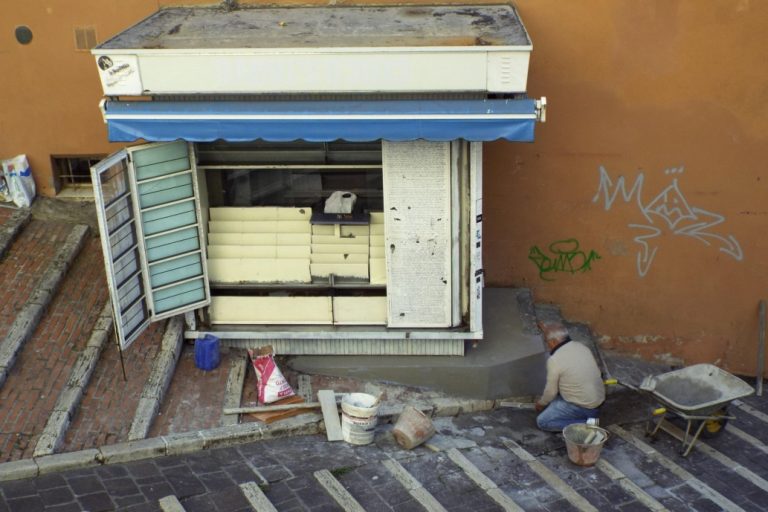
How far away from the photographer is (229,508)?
7113 mm

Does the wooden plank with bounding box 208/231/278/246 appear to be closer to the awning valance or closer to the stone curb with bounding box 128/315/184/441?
the stone curb with bounding box 128/315/184/441

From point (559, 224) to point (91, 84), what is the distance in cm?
620

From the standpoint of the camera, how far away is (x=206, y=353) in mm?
9078

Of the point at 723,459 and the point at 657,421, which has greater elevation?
the point at 657,421

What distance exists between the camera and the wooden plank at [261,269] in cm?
936

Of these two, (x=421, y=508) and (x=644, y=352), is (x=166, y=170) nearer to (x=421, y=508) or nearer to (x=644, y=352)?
(x=421, y=508)

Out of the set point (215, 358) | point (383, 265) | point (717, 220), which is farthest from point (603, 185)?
point (215, 358)

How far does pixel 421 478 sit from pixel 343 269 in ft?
8.91

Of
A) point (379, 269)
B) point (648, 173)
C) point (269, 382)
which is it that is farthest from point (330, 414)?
point (648, 173)

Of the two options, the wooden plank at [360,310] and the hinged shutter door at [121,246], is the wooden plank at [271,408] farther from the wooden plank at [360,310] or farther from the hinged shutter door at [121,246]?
the hinged shutter door at [121,246]

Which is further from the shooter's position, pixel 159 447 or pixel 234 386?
pixel 234 386

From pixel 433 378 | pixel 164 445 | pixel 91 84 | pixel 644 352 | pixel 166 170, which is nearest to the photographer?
pixel 164 445

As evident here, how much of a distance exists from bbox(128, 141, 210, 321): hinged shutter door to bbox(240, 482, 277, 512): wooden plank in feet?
8.34

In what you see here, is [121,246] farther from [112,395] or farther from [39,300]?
[39,300]
